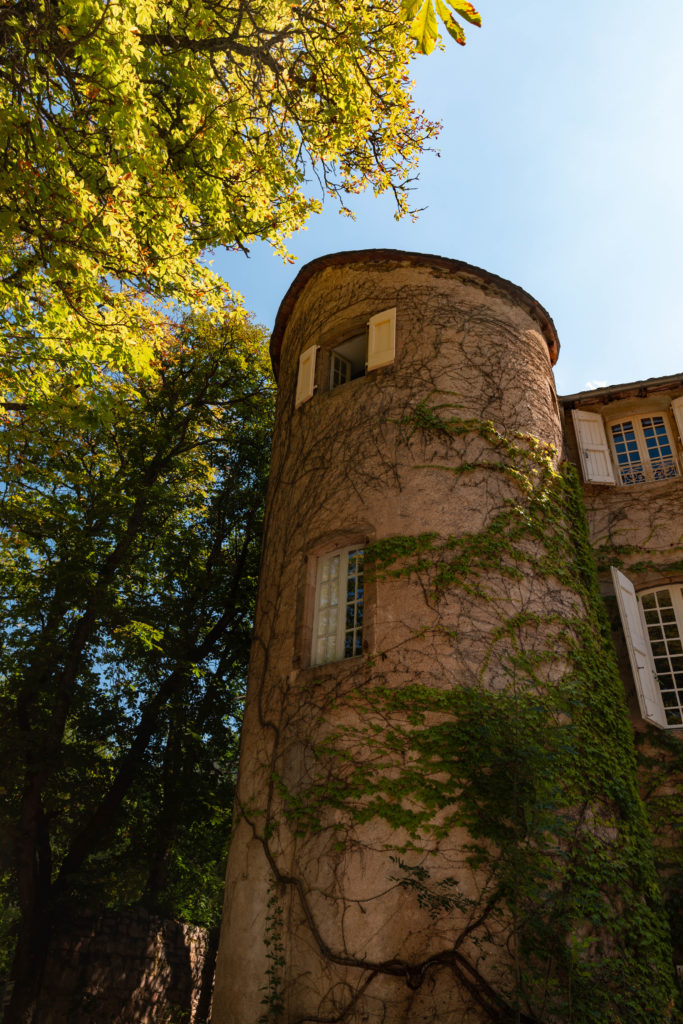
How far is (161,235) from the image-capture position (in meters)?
7.91

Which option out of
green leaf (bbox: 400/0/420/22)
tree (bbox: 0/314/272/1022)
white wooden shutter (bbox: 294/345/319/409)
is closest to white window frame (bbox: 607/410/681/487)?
white wooden shutter (bbox: 294/345/319/409)

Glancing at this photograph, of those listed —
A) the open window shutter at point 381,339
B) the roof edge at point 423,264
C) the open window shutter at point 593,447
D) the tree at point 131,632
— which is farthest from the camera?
the tree at point 131,632

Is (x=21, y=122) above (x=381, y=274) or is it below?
below

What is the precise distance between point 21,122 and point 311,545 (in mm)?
5508

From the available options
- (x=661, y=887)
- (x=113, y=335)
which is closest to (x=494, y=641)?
(x=661, y=887)

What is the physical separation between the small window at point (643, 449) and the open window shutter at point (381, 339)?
4389 mm

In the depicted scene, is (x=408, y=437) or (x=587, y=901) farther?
(x=408, y=437)

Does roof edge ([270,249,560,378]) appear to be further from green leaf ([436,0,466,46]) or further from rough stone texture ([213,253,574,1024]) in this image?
green leaf ([436,0,466,46])

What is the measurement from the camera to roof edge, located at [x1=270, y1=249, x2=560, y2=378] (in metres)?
→ 11.1

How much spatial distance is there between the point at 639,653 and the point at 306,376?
6133mm

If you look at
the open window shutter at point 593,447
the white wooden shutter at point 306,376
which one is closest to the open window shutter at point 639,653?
the open window shutter at point 593,447

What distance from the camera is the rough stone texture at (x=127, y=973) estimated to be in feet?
40.3

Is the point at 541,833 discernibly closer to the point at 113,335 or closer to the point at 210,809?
the point at 113,335

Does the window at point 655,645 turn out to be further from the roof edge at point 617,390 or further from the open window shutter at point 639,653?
the roof edge at point 617,390
